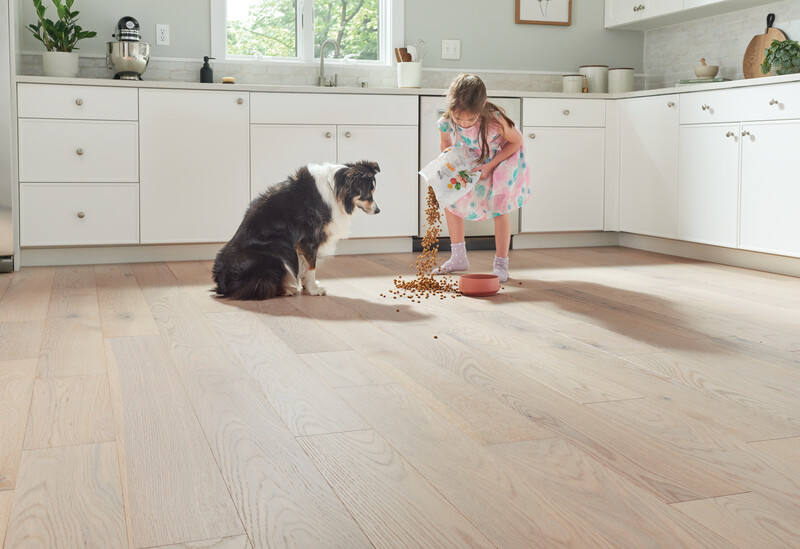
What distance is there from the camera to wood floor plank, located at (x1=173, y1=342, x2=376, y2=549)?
3.89 ft

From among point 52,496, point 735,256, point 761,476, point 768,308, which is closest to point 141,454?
point 52,496

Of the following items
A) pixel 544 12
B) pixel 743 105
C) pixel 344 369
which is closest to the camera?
pixel 344 369

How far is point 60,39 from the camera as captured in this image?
416 centimetres

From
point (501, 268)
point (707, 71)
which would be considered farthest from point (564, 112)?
point (501, 268)

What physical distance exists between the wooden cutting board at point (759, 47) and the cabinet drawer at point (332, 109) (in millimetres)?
1800

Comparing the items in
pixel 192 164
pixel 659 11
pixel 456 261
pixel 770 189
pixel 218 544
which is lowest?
pixel 218 544

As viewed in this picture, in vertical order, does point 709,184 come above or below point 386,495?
above

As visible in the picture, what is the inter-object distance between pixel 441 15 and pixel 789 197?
2.41 meters

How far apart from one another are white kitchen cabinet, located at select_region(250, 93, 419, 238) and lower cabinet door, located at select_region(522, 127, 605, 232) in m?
0.71

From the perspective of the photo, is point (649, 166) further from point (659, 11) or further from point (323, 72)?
point (323, 72)

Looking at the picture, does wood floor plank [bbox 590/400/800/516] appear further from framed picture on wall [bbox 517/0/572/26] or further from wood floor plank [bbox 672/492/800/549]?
framed picture on wall [bbox 517/0/572/26]

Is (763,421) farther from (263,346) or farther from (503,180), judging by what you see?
(503,180)

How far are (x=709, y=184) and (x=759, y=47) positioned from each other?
0.85 meters

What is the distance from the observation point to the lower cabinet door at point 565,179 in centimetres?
477
